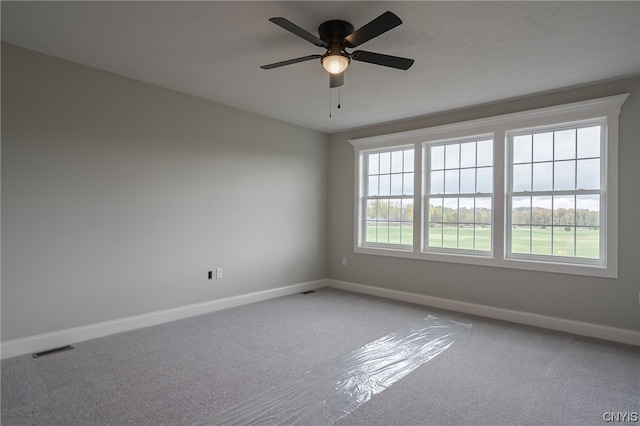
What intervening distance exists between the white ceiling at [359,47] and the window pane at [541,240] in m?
1.59

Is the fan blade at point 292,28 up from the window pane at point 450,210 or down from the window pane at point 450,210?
up

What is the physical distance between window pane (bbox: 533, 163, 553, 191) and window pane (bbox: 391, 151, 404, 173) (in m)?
1.82

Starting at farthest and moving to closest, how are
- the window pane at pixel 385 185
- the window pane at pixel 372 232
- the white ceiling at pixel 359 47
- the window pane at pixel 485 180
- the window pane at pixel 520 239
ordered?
the window pane at pixel 372 232 → the window pane at pixel 385 185 → the window pane at pixel 485 180 → the window pane at pixel 520 239 → the white ceiling at pixel 359 47

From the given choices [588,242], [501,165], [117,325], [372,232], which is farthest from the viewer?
[372,232]

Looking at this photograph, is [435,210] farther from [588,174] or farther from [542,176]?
[588,174]

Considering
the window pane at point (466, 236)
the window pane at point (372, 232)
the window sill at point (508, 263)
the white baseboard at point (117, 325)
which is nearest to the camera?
the white baseboard at point (117, 325)

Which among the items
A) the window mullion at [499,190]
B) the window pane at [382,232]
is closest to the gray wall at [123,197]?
the window pane at [382,232]

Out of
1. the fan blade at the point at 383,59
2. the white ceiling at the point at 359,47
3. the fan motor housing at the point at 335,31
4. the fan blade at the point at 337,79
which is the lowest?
the fan blade at the point at 337,79

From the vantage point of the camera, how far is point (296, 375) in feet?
9.04

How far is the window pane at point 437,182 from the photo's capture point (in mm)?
5008

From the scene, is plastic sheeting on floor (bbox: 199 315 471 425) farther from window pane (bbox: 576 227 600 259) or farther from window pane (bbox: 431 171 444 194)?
window pane (bbox: 431 171 444 194)

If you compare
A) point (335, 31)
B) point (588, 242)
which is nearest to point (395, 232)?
point (588, 242)

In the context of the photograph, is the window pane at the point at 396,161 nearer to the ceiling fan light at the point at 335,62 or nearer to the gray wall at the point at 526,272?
the gray wall at the point at 526,272

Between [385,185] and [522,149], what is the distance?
6.46 feet
